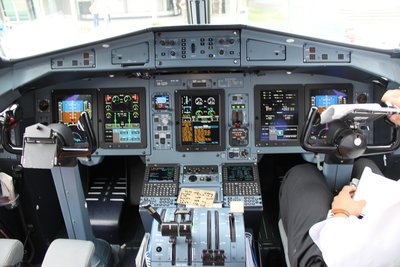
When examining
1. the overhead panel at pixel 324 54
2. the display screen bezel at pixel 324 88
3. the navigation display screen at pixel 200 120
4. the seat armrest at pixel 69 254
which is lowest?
the seat armrest at pixel 69 254

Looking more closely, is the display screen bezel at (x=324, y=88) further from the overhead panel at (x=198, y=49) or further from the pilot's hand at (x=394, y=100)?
the pilot's hand at (x=394, y=100)

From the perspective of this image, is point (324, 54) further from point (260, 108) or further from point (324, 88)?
point (260, 108)

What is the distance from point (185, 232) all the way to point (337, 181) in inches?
35.9

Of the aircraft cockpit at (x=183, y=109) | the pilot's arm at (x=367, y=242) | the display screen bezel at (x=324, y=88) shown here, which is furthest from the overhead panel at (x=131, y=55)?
the pilot's arm at (x=367, y=242)

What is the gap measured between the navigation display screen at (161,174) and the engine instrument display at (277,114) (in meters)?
0.68

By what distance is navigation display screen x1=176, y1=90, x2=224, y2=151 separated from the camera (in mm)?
3020

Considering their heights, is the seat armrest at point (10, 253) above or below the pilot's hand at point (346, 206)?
below

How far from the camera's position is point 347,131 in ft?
6.60

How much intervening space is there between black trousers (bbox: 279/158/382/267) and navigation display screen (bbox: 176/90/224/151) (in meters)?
0.76

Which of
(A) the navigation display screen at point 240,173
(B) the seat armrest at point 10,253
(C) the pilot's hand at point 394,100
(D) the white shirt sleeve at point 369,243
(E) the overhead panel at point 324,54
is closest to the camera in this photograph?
(D) the white shirt sleeve at point 369,243

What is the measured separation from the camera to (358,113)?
179cm

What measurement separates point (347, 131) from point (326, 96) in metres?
1.06

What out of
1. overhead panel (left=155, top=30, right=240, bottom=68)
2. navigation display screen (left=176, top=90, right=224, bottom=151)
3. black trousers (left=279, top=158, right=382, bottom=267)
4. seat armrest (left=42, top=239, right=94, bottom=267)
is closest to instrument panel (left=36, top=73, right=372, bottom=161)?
navigation display screen (left=176, top=90, right=224, bottom=151)

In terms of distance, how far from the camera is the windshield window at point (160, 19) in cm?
294
